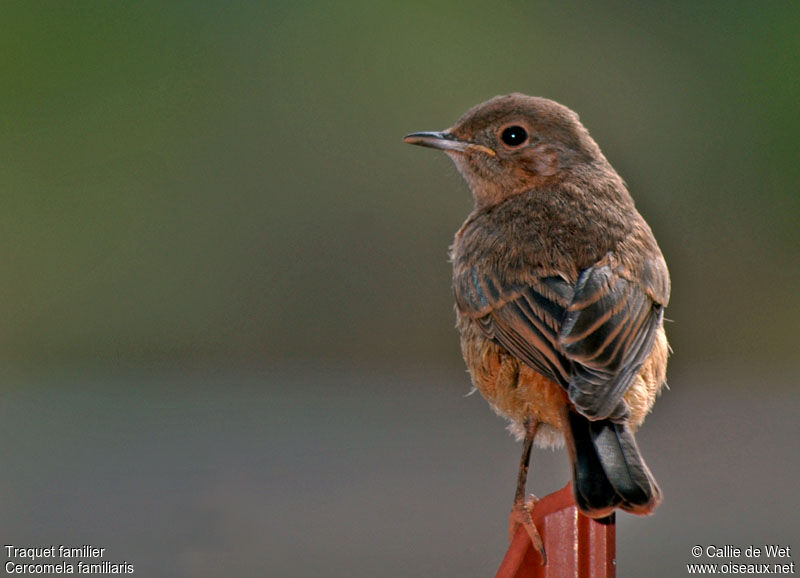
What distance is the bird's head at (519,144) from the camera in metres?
3.77

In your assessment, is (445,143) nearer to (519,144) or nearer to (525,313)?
(519,144)

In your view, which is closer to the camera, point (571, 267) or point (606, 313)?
point (606, 313)

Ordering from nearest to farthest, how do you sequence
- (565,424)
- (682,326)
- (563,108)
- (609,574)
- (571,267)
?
(609,574), (565,424), (571,267), (563,108), (682,326)

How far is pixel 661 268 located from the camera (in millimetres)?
3379

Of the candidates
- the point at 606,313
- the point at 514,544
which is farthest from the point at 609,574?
the point at 606,313

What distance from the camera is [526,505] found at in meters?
3.02

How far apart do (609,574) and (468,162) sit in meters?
1.77

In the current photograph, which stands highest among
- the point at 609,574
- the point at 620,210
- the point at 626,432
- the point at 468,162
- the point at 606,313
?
the point at 468,162

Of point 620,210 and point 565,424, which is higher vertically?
point 620,210

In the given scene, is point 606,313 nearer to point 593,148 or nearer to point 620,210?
point 620,210

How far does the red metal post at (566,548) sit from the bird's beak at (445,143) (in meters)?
1.50

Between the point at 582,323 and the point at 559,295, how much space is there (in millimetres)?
150

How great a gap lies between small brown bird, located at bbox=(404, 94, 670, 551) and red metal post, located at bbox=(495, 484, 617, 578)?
4 centimetres

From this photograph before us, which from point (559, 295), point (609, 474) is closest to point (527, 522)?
point (609, 474)
